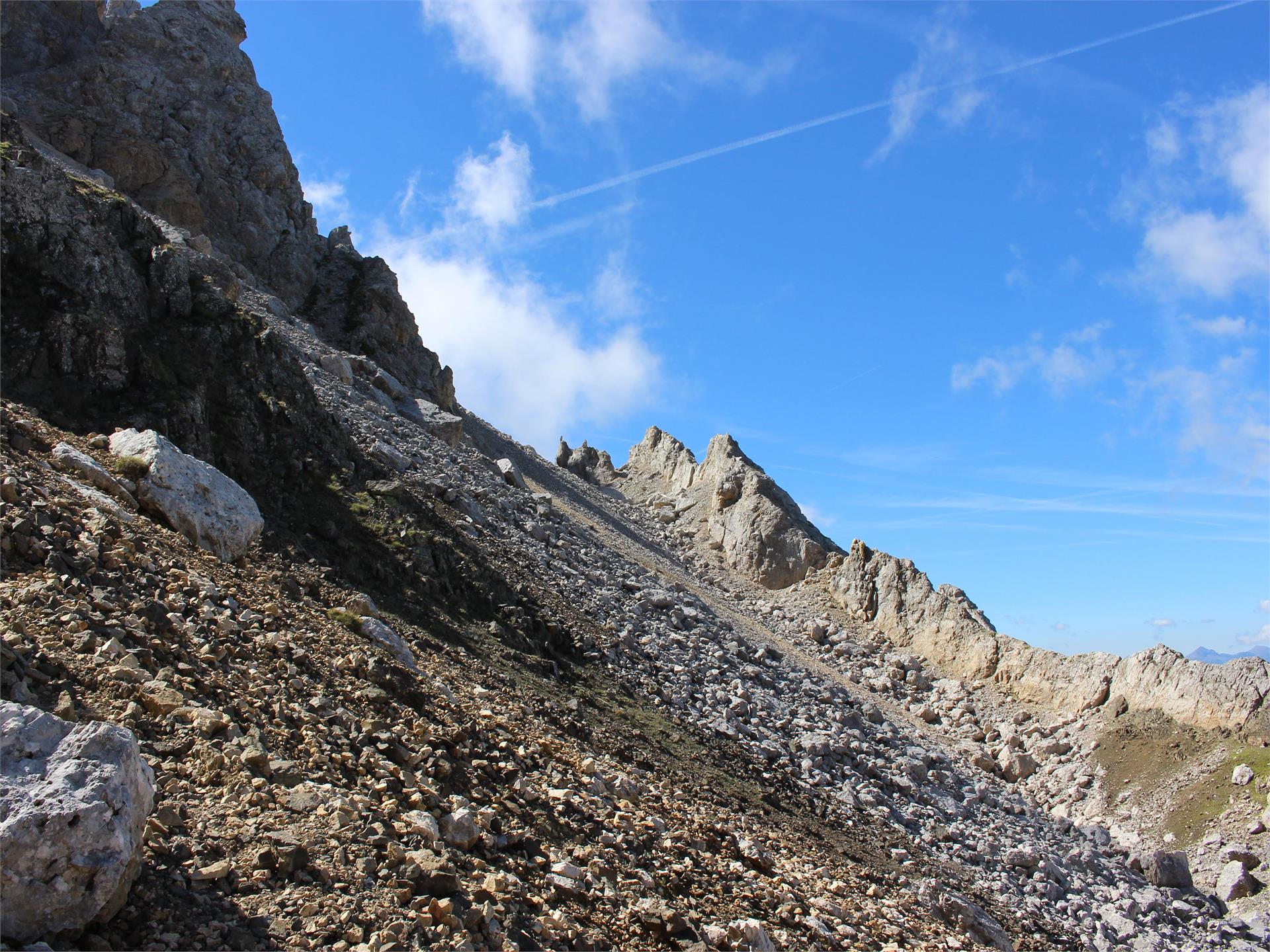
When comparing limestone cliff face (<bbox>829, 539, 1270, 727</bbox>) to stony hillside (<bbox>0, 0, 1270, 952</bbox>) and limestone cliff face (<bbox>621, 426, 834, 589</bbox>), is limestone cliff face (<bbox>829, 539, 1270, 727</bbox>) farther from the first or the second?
limestone cliff face (<bbox>621, 426, 834, 589</bbox>)

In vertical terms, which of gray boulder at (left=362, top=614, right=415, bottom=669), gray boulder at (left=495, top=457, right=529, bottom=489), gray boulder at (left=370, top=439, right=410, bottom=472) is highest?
gray boulder at (left=495, top=457, right=529, bottom=489)

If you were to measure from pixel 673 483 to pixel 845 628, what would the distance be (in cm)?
2586

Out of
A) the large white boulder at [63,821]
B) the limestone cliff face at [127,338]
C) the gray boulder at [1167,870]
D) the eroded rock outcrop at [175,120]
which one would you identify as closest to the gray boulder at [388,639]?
the limestone cliff face at [127,338]

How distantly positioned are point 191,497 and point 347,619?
3011 mm

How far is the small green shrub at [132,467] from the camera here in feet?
38.2

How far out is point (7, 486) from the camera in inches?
355

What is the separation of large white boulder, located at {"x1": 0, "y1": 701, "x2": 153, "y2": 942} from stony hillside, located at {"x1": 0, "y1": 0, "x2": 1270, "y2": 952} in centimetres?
2

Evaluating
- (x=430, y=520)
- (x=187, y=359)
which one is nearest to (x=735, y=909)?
(x=430, y=520)

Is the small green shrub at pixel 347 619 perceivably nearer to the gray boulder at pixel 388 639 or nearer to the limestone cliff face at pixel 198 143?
the gray boulder at pixel 388 639

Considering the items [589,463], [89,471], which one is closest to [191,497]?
[89,471]

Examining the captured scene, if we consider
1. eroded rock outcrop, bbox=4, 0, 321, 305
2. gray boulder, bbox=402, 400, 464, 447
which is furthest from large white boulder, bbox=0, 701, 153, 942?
eroded rock outcrop, bbox=4, 0, 321, 305

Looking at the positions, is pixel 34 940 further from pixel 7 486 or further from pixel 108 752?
pixel 7 486

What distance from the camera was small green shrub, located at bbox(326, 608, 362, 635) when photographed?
39.2 ft

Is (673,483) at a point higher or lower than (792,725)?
higher
